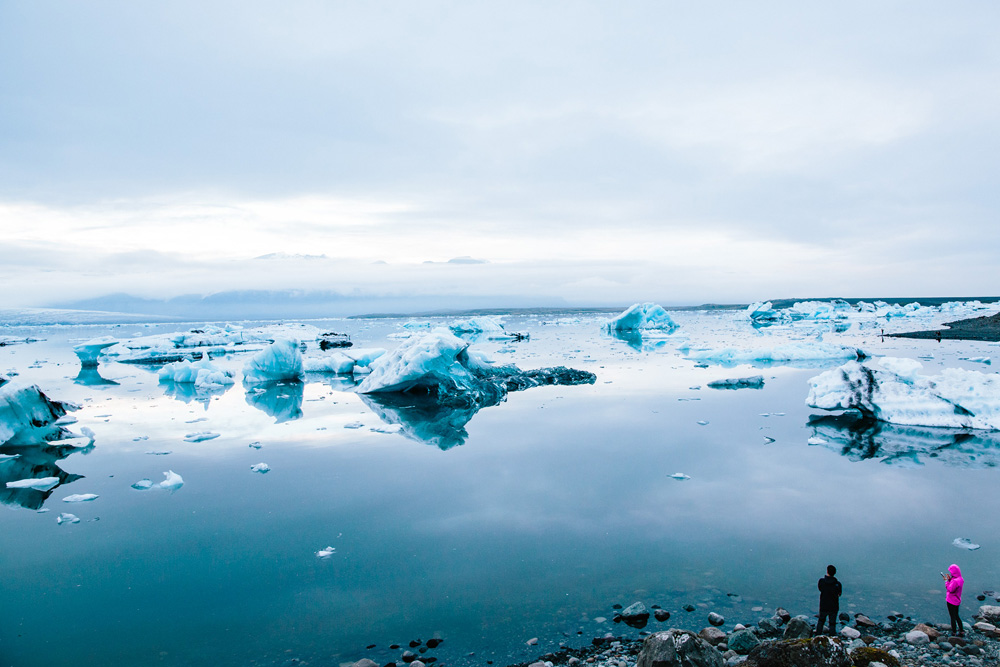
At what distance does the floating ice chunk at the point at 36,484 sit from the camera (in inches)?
262

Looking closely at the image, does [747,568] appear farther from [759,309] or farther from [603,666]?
[759,309]

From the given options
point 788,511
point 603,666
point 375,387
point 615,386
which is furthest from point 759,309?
point 603,666

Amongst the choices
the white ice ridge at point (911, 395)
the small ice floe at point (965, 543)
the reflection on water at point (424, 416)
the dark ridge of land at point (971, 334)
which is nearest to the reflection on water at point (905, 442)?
the white ice ridge at point (911, 395)

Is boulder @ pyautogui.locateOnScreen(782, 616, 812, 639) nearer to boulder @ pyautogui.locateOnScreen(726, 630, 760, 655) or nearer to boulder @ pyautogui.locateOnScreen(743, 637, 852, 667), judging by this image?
boulder @ pyautogui.locateOnScreen(726, 630, 760, 655)

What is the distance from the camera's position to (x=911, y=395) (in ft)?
30.5

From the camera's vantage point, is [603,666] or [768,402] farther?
[768,402]

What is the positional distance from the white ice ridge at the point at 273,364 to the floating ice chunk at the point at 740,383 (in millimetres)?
10937

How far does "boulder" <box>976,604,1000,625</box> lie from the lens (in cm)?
357

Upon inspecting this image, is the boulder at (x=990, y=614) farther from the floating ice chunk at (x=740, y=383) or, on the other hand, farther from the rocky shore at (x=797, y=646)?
the floating ice chunk at (x=740, y=383)

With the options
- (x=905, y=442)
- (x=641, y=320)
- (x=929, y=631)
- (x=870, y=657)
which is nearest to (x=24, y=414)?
(x=870, y=657)

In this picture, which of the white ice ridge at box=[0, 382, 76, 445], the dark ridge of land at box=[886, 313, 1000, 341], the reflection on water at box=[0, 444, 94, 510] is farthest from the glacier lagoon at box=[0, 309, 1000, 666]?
the dark ridge of land at box=[886, 313, 1000, 341]

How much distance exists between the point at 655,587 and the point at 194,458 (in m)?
6.51

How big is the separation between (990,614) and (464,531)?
375 cm

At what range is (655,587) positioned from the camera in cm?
411
